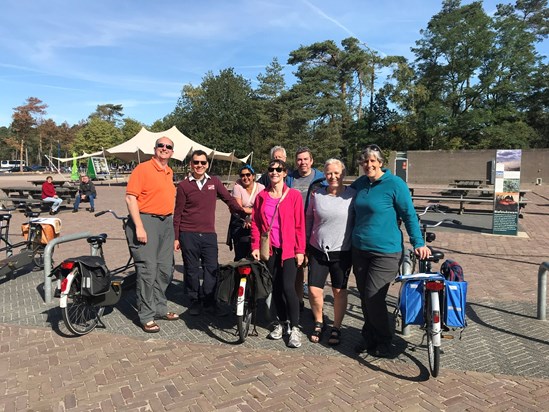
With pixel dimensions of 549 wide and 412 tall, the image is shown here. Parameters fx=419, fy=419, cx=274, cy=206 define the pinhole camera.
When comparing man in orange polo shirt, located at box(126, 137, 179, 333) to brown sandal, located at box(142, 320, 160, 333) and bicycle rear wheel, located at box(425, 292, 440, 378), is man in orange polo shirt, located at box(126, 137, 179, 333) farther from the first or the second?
bicycle rear wheel, located at box(425, 292, 440, 378)

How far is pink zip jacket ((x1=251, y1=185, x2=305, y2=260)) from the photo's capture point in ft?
12.7

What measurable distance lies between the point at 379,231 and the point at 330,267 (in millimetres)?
644

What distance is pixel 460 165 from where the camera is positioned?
100 feet

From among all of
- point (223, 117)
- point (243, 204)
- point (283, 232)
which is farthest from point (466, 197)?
point (223, 117)

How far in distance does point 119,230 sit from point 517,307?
906 cm

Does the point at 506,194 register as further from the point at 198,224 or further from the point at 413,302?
the point at 198,224

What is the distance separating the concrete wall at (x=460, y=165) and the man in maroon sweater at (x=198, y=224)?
2790 centimetres

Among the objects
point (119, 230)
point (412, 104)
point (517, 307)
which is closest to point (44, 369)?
point (517, 307)

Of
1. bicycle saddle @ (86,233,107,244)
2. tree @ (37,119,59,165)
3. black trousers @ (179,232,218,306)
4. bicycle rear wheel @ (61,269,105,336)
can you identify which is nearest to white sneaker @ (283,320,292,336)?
black trousers @ (179,232,218,306)

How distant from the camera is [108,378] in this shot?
3.28 metres

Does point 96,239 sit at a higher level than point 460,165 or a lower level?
lower

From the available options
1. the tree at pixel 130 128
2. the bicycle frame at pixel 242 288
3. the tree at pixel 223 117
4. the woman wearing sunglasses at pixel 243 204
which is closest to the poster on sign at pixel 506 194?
the woman wearing sunglasses at pixel 243 204

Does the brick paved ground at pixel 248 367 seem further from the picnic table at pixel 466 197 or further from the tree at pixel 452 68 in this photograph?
the tree at pixel 452 68

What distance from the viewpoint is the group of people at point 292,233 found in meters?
3.52
